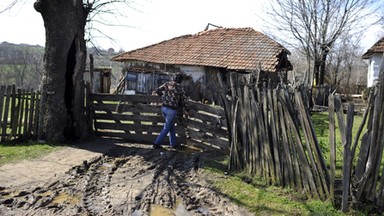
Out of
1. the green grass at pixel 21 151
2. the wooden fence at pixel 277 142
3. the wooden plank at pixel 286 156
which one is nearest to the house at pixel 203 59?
the green grass at pixel 21 151

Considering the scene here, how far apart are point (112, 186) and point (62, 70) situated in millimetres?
4417

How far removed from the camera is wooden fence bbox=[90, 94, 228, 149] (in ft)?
27.5

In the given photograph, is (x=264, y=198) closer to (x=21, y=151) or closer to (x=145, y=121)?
(x=145, y=121)

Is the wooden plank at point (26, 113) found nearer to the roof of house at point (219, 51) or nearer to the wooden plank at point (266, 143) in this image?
the wooden plank at point (266, 143)

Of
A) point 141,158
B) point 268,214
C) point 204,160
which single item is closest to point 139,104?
point 141,158

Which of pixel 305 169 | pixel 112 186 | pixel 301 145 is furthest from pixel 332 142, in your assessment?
pixel 112 186

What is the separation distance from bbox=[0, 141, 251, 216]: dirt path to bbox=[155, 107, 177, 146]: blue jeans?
620 mm

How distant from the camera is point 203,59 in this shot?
21.3 meters

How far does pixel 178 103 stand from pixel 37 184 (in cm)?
378

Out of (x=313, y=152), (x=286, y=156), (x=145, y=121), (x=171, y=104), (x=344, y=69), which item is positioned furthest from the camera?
(x=344, y=69)

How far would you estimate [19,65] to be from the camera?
60.2m

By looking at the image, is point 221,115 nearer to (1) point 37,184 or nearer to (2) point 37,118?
(1) point 37,184

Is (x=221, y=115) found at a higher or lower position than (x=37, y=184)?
higher

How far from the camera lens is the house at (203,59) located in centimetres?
2003
